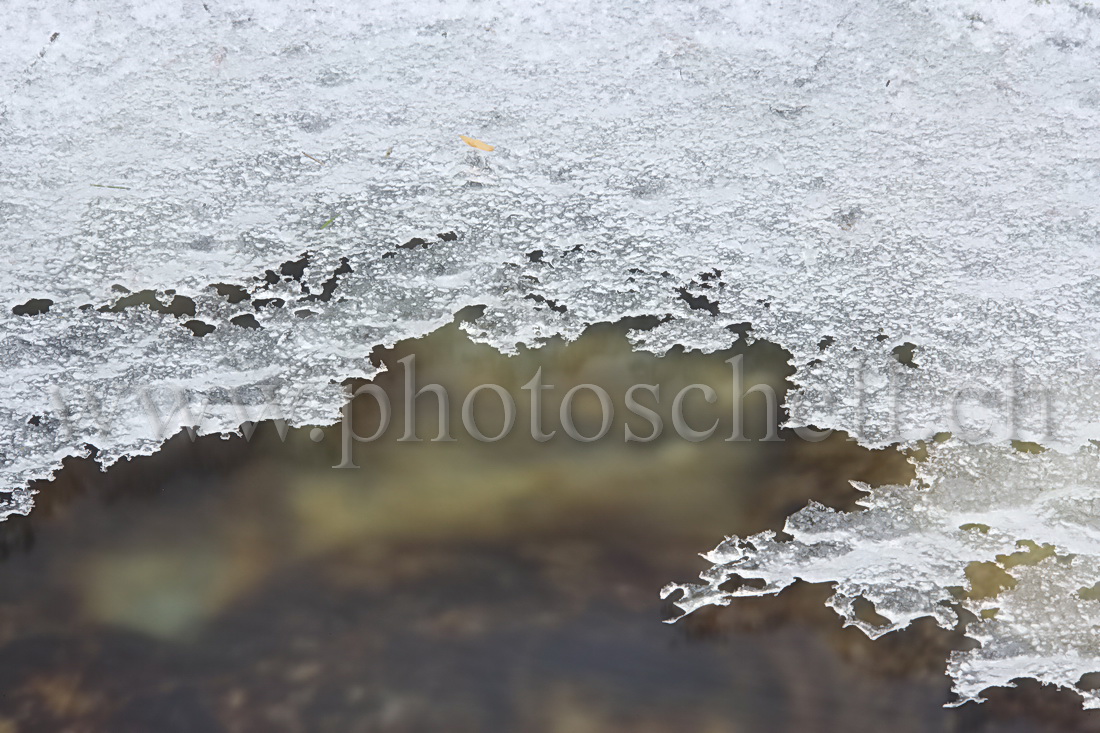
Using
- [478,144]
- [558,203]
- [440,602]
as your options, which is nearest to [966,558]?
[440,602]

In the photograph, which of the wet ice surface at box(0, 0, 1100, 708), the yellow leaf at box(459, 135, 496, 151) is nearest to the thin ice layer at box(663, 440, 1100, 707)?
the wet ice surface at box(0, 0, 1100, 708)

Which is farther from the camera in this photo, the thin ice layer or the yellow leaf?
the yellow leaf

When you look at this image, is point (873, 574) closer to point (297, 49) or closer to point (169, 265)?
point (169, 265)

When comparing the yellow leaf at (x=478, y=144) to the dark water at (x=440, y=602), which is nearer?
the dark water at (x=440, y=602)

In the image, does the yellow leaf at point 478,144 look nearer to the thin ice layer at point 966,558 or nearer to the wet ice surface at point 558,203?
the wet ice surface at point 558,203

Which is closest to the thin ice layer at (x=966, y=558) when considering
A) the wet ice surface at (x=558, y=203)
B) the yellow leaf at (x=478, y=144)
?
the wet ice surface at (x=558, y=203)

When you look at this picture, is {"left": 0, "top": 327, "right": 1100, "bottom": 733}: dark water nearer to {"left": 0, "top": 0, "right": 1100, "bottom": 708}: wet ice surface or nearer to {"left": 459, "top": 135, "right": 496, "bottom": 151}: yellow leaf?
{"left": 0, "top": 0, "right": 1100, "bottom": 708}: wet ice surface


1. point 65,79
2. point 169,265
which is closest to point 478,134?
point 169,265
